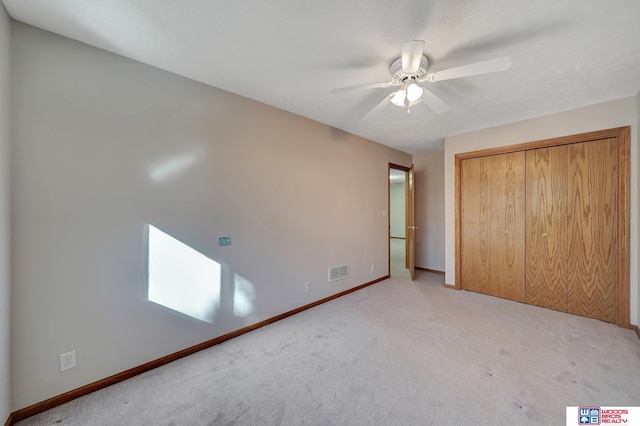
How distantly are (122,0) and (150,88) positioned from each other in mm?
712

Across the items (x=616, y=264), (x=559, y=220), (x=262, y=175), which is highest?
(x=262, y=175)

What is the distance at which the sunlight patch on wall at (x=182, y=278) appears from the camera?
199cm

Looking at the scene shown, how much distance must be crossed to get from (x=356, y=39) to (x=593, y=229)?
11.4 feet

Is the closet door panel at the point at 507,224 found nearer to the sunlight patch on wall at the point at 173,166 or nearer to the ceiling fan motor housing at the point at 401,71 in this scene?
the ceiling fan motor housing at the point at 401,71

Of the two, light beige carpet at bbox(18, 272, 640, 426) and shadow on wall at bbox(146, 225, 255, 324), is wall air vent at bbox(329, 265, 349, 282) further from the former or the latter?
shadow on wall at bbox(146, 225, 255, 324)

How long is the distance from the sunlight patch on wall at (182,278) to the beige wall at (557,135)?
358cm

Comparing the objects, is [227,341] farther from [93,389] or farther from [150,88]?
[150,88]

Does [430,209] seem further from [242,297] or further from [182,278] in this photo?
Result: [182,278]

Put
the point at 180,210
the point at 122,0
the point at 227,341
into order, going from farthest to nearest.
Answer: the point at 227,341
the point at 180,210
the point at 122,0

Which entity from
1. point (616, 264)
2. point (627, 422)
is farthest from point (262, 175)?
point (616, 264)

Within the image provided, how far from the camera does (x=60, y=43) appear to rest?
5.38 feet

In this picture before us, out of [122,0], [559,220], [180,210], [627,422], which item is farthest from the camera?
[559,220]

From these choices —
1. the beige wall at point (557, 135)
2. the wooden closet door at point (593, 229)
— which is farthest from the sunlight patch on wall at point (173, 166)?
the wooden closet door at point (593, 229)

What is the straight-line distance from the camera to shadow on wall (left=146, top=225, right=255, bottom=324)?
199cm
